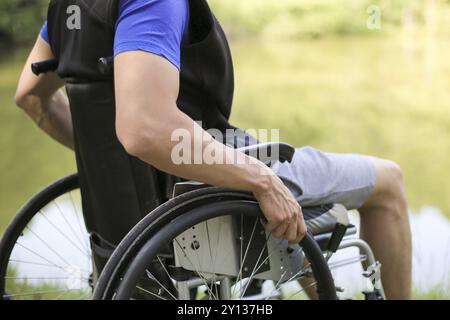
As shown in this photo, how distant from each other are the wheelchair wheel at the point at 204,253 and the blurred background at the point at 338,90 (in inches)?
23.9

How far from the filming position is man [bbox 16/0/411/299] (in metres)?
1.24

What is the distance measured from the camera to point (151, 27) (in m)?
1.26

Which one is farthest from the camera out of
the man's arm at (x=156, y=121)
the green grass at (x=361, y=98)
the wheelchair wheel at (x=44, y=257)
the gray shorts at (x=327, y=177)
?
the green grass at (x=361, y=98)

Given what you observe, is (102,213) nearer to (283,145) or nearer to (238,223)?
(238,223)

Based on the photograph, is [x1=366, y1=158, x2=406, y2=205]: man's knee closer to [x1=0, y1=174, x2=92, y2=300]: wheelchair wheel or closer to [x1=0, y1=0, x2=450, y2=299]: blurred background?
[x1=0, y1=0, x2=450, y2=299]: blurred background

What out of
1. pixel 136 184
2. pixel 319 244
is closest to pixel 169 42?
pixel 136 184

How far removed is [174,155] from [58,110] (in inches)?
25.1

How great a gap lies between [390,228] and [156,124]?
0.79 metres

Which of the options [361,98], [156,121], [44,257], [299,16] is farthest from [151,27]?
[299,16]

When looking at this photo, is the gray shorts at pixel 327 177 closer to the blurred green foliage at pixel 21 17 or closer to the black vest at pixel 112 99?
the black vest at pixel 112 99

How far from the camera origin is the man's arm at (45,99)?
168 cm

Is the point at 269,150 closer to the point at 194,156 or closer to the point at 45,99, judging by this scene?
the point at 194,156

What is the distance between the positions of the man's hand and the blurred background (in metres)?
0.56

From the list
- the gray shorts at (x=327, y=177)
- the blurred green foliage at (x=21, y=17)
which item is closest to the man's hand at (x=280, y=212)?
the gray shorts at (x=327, y=177)
